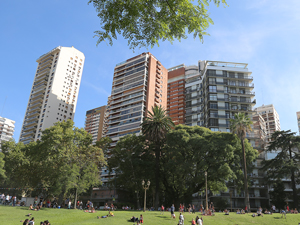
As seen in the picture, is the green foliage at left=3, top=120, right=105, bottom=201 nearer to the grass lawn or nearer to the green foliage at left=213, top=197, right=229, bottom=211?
the grass lawn

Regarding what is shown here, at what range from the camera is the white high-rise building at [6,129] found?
509 ft

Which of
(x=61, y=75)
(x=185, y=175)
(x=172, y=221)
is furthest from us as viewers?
(x=61, y=75)

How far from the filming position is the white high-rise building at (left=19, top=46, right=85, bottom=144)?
10462cm

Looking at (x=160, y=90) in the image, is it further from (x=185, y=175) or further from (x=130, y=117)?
(x=185, y=175)

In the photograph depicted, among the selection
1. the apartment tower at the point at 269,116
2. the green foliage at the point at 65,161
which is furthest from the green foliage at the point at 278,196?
the apartment tower at the point at 269,116

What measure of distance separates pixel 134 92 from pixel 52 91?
38.1m

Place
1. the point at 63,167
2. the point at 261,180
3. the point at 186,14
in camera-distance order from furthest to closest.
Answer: the point at 261,180 → the point at 63,167 → the point at 186,14

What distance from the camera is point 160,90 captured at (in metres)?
101

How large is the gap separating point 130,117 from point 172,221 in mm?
62859

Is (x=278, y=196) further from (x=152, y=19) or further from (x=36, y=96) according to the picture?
(x=36, y=96)

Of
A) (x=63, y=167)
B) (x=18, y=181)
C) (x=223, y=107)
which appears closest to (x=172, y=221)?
(x=63, y=167)

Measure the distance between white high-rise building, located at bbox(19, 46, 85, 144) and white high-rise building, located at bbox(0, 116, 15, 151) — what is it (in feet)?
187

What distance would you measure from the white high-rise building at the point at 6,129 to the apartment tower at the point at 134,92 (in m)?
94.0

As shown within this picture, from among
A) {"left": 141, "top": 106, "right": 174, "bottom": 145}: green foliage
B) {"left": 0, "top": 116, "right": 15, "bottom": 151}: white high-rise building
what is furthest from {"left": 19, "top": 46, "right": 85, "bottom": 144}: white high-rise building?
{"left": 141, "top": 106, "right": 174, "bottom": 145}: green foliage
